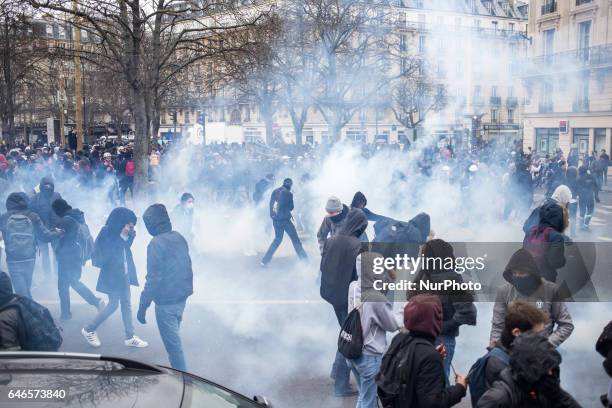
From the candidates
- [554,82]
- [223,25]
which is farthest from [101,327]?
[554,82]

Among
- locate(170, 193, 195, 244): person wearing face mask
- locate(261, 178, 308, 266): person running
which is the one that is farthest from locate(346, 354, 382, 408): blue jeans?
locate(261, 178, 308, 266): person running

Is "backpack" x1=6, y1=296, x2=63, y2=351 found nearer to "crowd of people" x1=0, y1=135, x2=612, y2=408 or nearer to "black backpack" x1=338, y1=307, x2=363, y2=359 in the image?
"crowd of people" x1=0, y1=135, x2=612, y2=408

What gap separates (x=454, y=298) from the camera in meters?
4.33

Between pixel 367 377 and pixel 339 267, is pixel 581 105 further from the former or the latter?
pixel 367 377

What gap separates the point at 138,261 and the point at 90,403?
28.7 feet

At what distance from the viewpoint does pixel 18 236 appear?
697cm

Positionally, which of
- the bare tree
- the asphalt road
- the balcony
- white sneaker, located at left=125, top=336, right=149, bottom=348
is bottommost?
the asphalt road

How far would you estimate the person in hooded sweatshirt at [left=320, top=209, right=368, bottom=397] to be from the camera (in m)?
4.96

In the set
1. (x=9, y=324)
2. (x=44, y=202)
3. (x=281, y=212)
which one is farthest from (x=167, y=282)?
(x=281, y=212)

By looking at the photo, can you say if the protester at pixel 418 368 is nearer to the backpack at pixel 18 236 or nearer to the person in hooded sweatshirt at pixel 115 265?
the person in hooded sweatshirt at pixel 115 265

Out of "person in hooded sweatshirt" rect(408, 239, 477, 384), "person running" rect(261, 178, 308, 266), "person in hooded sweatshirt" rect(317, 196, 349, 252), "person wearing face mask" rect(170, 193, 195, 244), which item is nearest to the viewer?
"person in hooded sweatshirt" rect(408, 239, 477, 384)

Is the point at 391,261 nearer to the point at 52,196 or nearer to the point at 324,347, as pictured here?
the point at 324,347

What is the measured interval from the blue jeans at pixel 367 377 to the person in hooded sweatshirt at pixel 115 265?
297 cm

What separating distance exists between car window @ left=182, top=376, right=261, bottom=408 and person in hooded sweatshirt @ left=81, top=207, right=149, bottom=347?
361 cm
